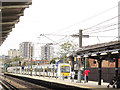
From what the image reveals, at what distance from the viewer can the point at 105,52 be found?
60.8 ft

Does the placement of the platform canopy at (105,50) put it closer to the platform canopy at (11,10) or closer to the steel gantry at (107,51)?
the steel gantry at (107,51)

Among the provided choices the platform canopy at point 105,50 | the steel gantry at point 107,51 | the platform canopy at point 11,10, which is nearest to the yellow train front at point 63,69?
the platform canopy at point 105,50

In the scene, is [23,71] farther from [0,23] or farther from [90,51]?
[0,23]

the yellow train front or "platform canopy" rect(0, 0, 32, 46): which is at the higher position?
"platform canopy" rect(0, 0, 32, 46)

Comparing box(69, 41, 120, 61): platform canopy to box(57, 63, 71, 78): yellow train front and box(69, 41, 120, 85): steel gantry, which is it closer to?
box(69, 41, 120, 85): steel gantry

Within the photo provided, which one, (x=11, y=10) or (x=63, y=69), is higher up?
(x=11, y=10)

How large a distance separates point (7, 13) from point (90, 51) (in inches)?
376

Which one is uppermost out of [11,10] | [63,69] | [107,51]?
[11,10]

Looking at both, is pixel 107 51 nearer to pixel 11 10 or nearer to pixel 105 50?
pixel 105 50

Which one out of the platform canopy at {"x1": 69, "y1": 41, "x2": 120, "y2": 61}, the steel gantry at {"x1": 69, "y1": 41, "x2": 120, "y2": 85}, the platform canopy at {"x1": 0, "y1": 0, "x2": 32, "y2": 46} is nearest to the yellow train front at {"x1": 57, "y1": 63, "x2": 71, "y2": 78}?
the platform canopy at {"x1": 69, "y1": 41, "x2": 120, "y2": 61}

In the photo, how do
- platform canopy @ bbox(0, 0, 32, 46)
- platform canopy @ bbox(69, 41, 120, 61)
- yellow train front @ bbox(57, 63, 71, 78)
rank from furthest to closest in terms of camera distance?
yellow train front @ bbox(57, 63, 71, 78), platform canopy @ bbox(69, 41, 120, 61), platform canopy @ bbox(0, 0, 32, 46)

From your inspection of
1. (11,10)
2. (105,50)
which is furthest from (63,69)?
(11,10)

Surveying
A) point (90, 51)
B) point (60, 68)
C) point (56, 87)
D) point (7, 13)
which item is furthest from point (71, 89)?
point (60, 68)

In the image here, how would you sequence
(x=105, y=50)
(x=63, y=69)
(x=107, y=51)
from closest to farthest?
(x=107, y=51), (x=105, y=50), (x=63, y=69)
